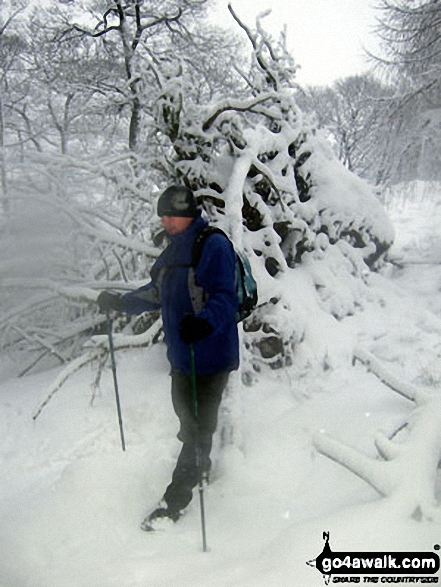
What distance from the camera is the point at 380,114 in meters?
9.59

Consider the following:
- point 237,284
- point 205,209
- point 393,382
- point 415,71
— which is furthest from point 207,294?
point 415,71

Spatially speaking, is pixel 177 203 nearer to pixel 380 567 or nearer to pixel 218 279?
pixel 218 279

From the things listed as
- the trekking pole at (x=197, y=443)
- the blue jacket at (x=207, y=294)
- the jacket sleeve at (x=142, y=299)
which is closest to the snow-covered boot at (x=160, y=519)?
the trekking pole at (x=197, y=443)

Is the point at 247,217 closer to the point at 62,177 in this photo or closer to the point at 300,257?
the point at 300,257

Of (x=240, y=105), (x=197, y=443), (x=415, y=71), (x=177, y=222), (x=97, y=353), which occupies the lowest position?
(x=97, y=353)

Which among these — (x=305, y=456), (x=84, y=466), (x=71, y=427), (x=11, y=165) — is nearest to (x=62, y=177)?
(x=11, y=165)

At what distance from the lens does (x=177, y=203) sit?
105 inches

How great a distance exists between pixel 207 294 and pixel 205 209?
243cm

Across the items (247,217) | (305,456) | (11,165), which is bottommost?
(305,456)

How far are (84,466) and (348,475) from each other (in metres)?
1.94

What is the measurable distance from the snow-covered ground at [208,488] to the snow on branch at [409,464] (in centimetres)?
7

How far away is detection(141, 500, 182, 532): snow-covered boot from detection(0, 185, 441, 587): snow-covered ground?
0.05 meters

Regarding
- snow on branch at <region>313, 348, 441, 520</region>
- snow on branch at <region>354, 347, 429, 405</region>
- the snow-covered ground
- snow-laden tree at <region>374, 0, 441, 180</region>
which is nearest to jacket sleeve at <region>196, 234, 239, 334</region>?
snow on branch at <region>313, 348, 441, 520</region>

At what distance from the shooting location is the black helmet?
2.67 metres
